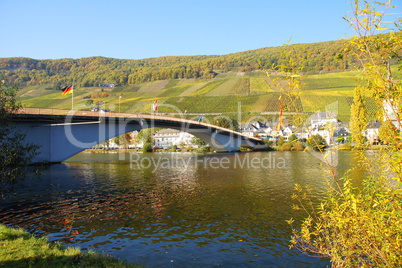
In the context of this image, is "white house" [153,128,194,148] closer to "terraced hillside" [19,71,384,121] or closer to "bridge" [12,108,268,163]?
"terraced hillside" [19,71,384,121]

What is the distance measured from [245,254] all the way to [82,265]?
16.5ft

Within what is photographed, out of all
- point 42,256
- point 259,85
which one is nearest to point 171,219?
point 42,256

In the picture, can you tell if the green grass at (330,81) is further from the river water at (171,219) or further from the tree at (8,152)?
the tree at (8,152)

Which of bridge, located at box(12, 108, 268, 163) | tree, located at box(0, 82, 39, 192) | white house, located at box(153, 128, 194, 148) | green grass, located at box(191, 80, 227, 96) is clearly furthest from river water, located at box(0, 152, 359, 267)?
green grass, located at box(191, 80, 227, 96)

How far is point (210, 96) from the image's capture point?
132875 millimetres

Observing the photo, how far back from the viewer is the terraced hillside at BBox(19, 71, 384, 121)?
110m

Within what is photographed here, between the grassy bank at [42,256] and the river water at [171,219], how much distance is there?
1.36 metres

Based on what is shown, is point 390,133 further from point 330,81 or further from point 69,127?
point 330,81

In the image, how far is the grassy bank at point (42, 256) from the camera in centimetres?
806

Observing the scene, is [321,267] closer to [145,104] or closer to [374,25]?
[374,25]

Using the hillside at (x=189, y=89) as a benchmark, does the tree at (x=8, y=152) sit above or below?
below

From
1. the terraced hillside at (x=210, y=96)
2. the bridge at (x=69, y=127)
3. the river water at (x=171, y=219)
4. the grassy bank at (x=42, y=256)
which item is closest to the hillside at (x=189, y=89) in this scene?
the terraced hillside at (x=210, y=96)

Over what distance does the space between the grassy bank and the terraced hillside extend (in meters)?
91.1

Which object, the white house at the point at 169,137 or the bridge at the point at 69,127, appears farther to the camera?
the white house at the point at 169,137
